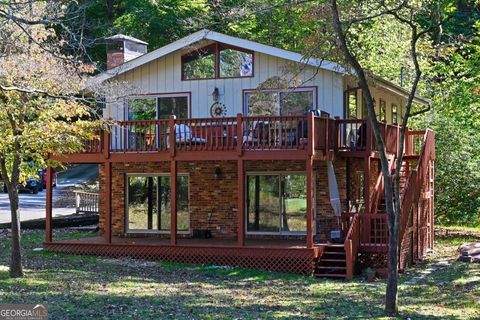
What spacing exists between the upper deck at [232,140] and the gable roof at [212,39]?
5.78 ft

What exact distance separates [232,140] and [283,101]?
297 centimetres

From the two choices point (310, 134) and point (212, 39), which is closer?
point (310, 134)

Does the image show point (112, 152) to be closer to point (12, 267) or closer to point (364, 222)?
point (12, 267)

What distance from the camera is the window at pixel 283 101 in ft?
69.1

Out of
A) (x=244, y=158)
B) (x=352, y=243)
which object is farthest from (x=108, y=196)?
(x=352, y=243)

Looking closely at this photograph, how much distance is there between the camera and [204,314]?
1191 centimetres

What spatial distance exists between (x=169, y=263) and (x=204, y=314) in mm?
7301

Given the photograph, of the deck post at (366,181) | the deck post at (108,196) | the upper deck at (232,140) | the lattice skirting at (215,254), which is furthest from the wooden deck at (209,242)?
the upper deck at (232,140)

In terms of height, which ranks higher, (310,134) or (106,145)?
(310,134)

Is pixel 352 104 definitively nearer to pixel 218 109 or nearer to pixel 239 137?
pixel 218 109

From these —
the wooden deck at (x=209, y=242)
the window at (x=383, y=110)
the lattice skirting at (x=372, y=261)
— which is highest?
the window at (x=383, y=110)

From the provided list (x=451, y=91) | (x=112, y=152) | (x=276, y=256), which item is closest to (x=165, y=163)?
(x=112, y=152)

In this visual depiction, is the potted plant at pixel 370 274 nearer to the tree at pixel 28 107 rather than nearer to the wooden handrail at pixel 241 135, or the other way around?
the wooden handrail at pixel 241 135

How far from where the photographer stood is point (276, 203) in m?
21.3
